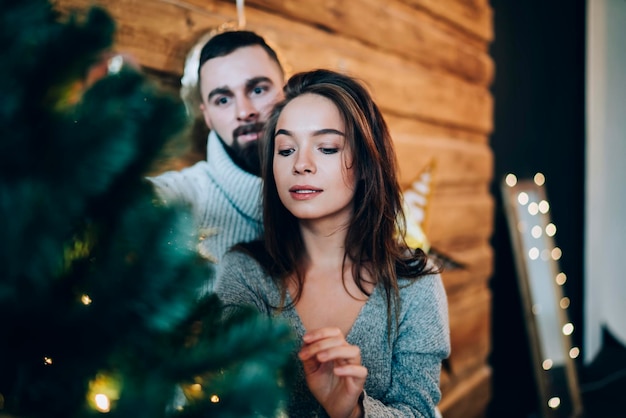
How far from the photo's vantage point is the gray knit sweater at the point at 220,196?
114 cm

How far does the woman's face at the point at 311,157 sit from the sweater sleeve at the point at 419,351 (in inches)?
11.0

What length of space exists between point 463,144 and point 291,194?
1.77 metres

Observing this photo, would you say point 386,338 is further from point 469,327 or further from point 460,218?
point 469,327

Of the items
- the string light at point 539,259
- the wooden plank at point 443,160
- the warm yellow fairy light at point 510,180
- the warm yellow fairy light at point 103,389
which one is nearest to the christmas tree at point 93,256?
the warm yellow fairy light at point 103,389

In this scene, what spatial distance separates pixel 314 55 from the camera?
1637 millimetres

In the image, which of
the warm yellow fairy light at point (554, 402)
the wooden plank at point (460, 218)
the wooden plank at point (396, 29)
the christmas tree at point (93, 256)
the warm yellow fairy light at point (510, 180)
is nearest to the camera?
the christmas tree at point (93, 256)

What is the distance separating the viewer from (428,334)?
3.51 feet

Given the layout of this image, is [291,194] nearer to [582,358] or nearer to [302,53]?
[302,53]

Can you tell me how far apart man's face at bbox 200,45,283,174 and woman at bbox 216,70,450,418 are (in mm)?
98

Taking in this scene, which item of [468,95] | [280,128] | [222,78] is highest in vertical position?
[468,95]

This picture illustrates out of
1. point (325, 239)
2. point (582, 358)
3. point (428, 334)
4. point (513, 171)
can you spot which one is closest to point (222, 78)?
point (325, 239)

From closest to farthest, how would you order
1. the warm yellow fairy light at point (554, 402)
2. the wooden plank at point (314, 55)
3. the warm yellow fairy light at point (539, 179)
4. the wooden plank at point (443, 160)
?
the wooden plank at point (314, 55) < the wooden plank at point (443, 160) < the warm yellow fairy light at point (554, 402) < the warm yellow fairy light at point (539, 179)

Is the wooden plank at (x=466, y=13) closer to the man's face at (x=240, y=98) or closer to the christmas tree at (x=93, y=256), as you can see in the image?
the man's face at (x=240, y=98)

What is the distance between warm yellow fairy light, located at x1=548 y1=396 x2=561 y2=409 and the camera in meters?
2.61
